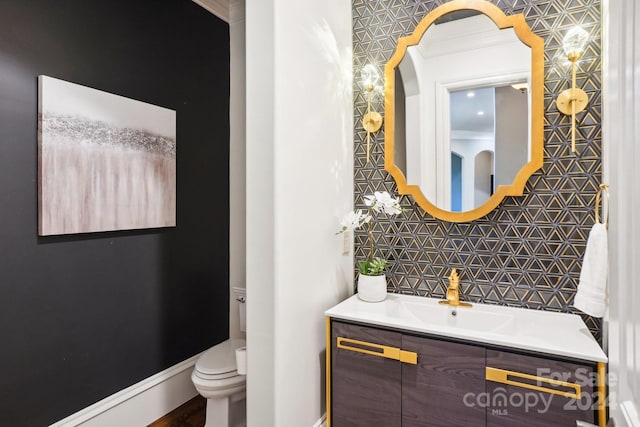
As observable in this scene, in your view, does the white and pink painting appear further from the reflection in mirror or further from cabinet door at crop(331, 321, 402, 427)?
the reflection in mirror

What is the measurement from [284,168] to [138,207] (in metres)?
1.13

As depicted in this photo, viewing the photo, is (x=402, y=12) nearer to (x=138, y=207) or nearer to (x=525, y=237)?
→ (x=525, y=237)

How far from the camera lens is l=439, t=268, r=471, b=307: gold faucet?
190 cm

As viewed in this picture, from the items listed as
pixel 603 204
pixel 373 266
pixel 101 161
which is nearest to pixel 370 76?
pixel 373 266

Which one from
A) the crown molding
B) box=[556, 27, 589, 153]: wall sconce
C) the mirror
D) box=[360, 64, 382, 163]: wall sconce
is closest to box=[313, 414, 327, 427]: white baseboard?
the mirror

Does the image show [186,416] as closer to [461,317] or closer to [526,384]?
[461,317]

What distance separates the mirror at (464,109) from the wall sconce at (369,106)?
79mm

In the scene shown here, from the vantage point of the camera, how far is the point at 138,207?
2.24 m

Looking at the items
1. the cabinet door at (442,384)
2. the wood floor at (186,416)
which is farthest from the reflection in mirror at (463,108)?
the wood floor at (186,416)

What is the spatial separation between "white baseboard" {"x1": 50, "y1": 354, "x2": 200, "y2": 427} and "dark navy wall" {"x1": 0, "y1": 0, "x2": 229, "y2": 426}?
0.05 meters

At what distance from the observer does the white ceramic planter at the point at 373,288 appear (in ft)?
6.49

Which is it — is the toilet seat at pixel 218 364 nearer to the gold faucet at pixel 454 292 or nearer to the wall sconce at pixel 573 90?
the gold faucet at pixel 454 292

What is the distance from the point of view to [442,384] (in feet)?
4.97

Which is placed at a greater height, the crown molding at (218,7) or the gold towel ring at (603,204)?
the crown molding at (218,7)
